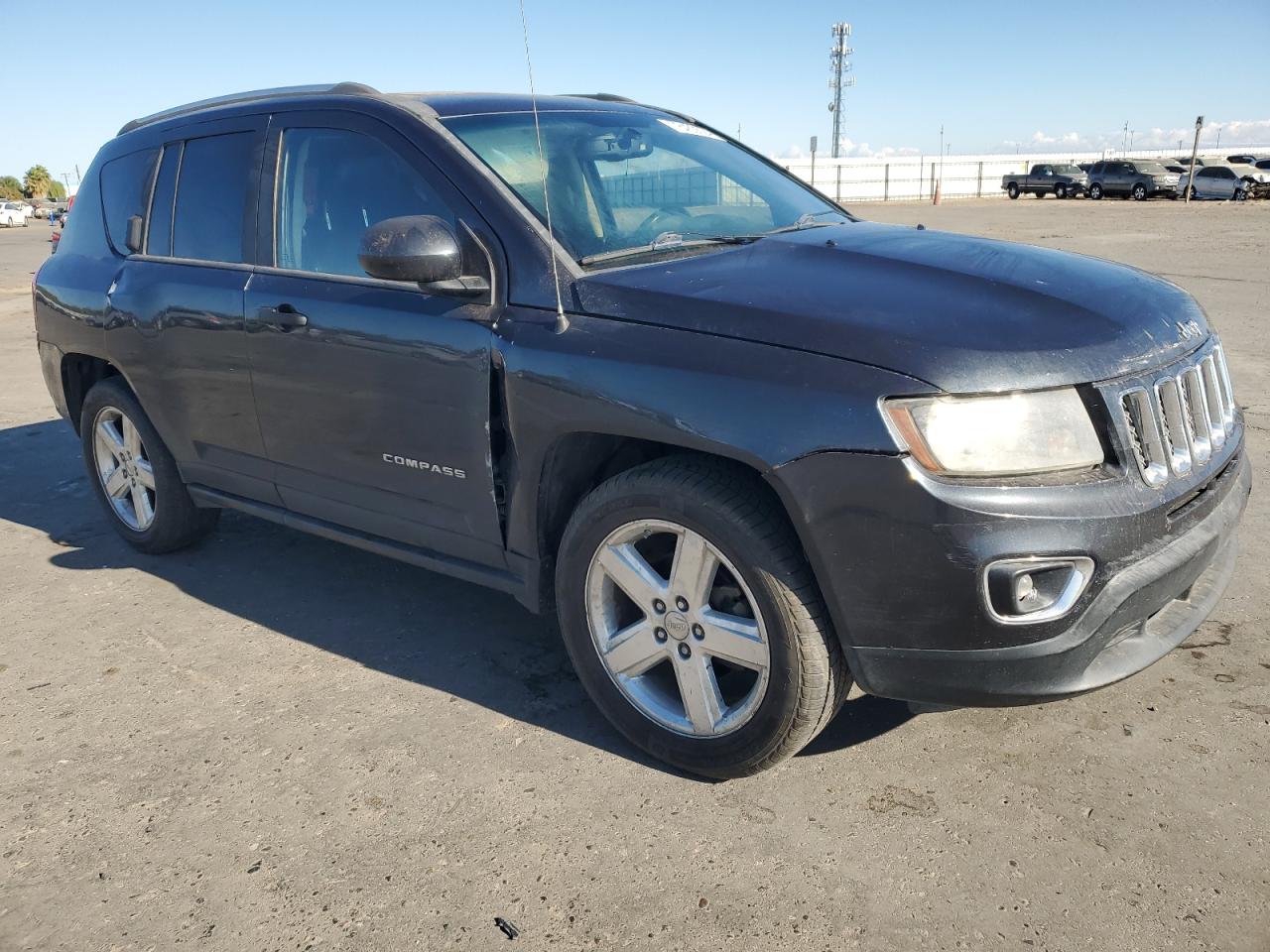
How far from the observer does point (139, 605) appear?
13.9 feet

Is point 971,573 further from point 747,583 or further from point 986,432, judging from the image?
point 747,583

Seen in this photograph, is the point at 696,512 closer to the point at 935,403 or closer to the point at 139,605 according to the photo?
the point at 935,403

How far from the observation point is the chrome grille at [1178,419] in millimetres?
2410

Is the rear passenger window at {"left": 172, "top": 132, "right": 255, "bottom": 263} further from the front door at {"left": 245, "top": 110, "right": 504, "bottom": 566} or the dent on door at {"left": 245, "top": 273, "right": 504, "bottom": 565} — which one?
the dent on door at {"left": 245, "top": 273, "right": 504, "bottom": 565}

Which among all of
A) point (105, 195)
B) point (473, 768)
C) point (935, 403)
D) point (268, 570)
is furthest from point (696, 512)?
point (105, 195)

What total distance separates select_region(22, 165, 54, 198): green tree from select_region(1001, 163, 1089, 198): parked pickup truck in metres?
87.6

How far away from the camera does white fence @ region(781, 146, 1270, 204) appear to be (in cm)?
5248

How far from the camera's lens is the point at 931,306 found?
2502 mm

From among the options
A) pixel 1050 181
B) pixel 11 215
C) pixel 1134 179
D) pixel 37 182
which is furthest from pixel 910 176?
pixel 37 182

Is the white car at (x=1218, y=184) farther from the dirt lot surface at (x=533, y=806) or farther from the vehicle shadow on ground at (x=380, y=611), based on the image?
the vehicle shadow on ground at (x=380, y=611)

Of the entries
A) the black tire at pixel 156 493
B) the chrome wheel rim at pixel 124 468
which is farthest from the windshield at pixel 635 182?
the chrome wheel rim at pixel 124 468

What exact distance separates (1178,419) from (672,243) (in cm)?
149

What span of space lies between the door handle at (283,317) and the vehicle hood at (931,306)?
3.78 feet

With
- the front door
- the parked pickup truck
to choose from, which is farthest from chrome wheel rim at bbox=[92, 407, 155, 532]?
the parked pickup truck
